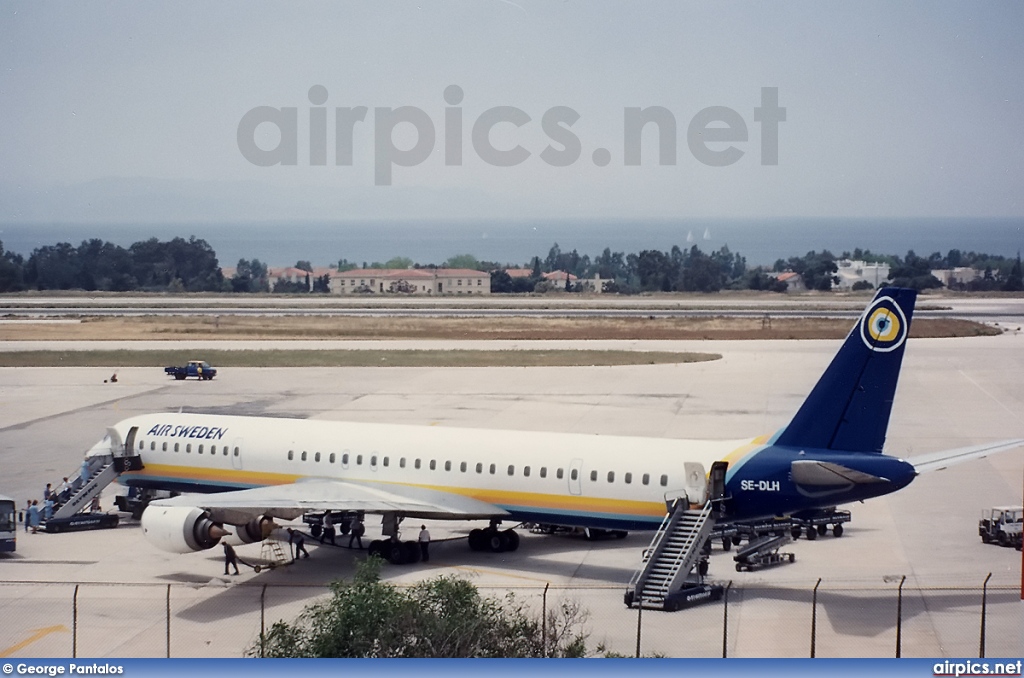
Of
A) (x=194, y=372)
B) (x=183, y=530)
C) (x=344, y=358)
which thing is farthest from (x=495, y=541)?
(x=344, y=358)

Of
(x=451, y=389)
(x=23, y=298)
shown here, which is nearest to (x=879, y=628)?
(x=451, y=389)

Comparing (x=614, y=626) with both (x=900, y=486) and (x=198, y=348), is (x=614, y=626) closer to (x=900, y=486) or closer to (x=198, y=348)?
(x=900, y=486)

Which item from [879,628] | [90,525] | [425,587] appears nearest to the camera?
[425,587]

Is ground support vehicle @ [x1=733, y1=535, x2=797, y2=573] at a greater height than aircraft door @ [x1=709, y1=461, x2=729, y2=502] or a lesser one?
lesser

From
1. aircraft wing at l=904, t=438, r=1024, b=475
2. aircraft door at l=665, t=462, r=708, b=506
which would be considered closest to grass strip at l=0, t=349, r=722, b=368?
aircraft wing at l=904, t=438, r=1024, b=475

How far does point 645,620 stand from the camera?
28719 mm

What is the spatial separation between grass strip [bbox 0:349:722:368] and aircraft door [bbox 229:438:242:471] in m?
46.2

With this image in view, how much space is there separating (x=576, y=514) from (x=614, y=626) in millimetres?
6167

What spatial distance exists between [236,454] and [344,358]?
51.6 m

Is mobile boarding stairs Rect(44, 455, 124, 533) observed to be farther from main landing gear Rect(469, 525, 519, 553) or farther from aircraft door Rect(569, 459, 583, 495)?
aircraft door Rect(569, 459, 583, 495)

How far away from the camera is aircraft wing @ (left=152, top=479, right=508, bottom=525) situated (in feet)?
109

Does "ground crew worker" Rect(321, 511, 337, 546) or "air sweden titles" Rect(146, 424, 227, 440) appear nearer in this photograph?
"ground crew worker" Rect(321, 511, 337, 546)

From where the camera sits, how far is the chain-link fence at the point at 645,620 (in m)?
26.4

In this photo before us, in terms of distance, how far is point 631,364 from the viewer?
282 feet
